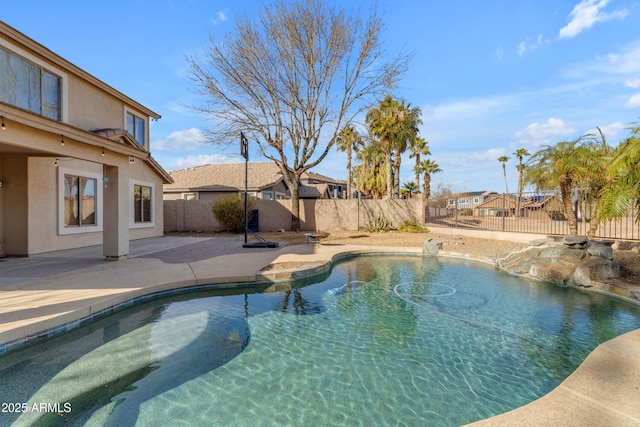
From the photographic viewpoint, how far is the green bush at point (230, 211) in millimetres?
16875

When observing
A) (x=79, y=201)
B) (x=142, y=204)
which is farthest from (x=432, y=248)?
(x=142, y=204)

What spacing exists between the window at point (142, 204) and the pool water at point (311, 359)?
372 inches

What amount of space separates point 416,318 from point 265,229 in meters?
14.5

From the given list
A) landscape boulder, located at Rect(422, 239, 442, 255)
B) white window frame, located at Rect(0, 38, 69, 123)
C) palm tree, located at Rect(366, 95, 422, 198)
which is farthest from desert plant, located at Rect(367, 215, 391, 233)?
white window frame, located at Rect(0, 38, 69, 123)

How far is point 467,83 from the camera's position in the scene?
1391 centimetres

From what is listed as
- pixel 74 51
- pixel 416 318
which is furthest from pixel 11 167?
pixel 416 318

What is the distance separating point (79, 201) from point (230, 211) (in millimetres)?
7320

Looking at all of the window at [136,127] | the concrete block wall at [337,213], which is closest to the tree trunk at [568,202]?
the concrete block wall at [337,213]

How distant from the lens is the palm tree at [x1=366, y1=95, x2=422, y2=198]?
19.7 m

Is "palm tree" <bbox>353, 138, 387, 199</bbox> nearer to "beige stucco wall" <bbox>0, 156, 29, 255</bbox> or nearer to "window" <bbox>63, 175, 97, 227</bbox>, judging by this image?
"window" <bbox>63, 175, 97, 227</bbox>

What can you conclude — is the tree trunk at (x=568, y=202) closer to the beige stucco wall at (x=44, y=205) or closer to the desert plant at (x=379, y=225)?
the desert plant at (x=379, y=225)

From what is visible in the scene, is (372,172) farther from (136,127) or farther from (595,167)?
(595,167)

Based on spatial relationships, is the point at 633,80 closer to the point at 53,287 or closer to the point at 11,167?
the point at 53,287

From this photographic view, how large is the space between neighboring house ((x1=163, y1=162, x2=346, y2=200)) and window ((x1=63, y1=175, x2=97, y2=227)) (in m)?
9.82
